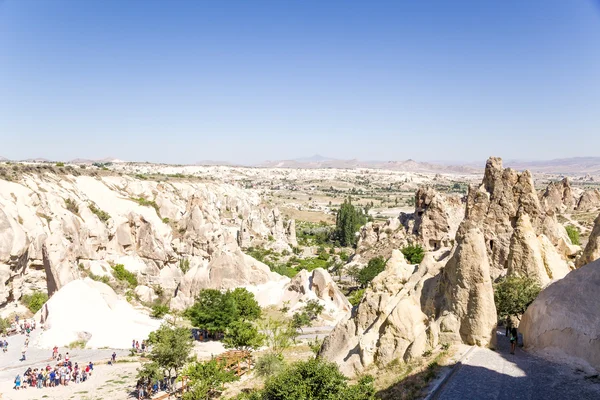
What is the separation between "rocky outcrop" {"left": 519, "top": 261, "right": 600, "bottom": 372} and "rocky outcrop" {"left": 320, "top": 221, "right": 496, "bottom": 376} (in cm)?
214

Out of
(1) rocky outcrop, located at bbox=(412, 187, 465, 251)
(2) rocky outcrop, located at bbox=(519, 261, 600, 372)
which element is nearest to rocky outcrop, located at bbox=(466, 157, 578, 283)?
(2) rocky outcrop, located at bbox=(519, 261, 600, 372)

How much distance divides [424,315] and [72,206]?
5379 centimetres

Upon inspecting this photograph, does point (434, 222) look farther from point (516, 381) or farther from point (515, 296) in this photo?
point (516, 381)

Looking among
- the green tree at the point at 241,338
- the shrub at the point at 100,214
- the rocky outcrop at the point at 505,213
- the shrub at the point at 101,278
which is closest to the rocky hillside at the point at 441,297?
the rocky outcrop at the point at 505,213

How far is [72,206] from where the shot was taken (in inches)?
2367

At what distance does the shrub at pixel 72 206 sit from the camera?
59316 mm

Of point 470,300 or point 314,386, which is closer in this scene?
point 314,386

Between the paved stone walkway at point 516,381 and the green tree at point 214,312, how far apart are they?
952 inches

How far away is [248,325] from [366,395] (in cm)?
1733

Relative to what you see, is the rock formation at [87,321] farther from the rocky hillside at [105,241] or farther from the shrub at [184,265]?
the shrub at [184,265]

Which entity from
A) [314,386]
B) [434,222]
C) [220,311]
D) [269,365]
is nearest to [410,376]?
[314,386]

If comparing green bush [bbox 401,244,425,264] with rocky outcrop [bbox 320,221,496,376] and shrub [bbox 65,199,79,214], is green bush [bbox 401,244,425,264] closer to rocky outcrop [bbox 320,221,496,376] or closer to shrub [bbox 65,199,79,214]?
rocky outcrop [bbox 320,221,496,376]

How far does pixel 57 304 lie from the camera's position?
36.9 m

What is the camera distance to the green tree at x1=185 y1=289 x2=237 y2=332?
3722 centimetres
